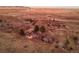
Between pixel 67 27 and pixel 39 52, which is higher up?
pixel 67 27

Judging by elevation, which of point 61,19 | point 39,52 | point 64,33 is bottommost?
point 39,52

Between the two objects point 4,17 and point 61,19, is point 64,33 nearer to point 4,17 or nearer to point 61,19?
point 61,19

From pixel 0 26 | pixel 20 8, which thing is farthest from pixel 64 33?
pixel 0 26

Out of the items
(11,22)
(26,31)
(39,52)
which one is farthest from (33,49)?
(11,22)

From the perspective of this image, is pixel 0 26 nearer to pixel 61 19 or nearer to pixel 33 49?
pixel 33 49

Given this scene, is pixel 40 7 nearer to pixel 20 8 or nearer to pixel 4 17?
pixel 20 8

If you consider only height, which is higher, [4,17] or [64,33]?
[4,17]

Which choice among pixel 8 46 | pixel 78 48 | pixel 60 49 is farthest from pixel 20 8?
pixel 78 48
